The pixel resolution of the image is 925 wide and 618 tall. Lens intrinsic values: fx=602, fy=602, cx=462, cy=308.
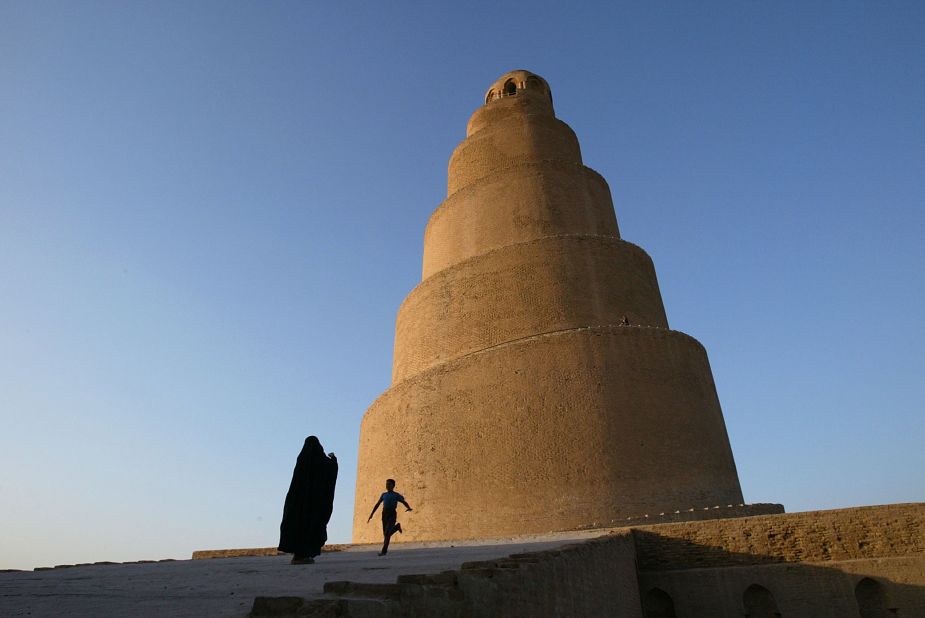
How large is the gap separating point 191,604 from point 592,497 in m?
7.79

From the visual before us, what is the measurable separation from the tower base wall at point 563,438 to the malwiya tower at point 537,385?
0.08 ft

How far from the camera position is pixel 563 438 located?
10.5 meters

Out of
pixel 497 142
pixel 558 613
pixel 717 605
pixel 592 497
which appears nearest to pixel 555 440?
pixel 592 497

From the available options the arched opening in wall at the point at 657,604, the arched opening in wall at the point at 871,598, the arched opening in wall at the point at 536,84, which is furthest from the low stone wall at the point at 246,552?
the arched opening in wall at the point at 536,84

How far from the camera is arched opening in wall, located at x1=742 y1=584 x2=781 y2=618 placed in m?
7.83

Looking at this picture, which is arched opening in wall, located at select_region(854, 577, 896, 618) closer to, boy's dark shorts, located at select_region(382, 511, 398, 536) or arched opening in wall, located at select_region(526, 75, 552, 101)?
boy's dark shorts, located at select_region(382, 511, 398, 536)

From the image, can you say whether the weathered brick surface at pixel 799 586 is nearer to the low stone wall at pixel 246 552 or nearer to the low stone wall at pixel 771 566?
the low stone wall at pixel 771 566

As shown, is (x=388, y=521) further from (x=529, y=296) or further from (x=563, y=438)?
(x=529, y=296)

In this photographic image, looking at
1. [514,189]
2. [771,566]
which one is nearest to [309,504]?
[771,566]

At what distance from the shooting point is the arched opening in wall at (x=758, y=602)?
7.83 meters

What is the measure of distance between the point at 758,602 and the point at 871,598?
1301 millimetres

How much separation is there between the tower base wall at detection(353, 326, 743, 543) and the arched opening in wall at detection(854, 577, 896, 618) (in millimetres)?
2864

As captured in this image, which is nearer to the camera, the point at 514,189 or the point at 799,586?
the point at 799,586

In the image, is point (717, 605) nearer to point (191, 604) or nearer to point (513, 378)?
point (513, 378)
